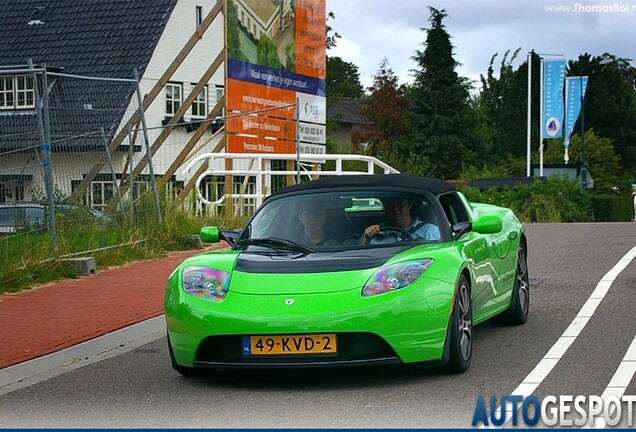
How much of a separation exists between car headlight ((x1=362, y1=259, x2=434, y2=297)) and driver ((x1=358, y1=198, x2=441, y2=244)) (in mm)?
894

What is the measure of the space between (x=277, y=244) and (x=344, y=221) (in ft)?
1.86

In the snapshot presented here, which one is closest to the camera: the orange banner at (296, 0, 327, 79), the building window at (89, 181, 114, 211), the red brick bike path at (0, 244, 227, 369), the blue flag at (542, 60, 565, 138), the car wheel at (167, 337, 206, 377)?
the car wheel at (167, 337, 206, 377)

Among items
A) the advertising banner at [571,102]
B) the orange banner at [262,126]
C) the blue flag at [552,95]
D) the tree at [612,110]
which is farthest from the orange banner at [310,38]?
the tree at [612,110]

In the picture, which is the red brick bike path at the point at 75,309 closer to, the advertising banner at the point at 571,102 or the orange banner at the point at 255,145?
the orange banner at the point at 255,145

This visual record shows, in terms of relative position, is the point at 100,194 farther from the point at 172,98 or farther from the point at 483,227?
the point at 172,98

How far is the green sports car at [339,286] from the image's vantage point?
24.6 ft

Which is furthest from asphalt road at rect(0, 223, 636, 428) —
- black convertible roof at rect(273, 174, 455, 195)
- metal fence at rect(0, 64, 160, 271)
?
metal fence at rect(0, 64, 160, 271)

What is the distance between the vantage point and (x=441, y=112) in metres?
79.1

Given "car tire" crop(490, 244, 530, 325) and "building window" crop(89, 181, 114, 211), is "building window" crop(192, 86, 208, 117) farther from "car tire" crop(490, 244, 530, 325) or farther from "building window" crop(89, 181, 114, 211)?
"car tire" crop(490, 244, 530, 325)

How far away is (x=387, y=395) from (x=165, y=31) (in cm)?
3858

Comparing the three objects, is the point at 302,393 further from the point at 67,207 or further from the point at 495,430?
the point at 67,207

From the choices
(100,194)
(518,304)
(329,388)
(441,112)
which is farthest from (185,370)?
(441,112)

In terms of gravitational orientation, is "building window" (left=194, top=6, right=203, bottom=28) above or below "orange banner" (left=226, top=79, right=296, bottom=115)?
above

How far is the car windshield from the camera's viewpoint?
344 inches
